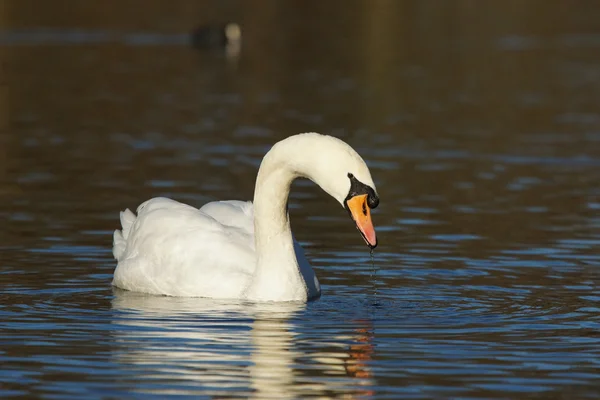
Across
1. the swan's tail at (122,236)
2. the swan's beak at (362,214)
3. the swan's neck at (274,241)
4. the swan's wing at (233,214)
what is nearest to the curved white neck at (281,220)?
the swan's neck at (274,241)

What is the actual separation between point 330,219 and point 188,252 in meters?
4.69

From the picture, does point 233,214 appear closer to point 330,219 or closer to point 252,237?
point 252,237

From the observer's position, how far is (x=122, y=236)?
559 inches

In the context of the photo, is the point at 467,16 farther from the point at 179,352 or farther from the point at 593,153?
the point at 179,352

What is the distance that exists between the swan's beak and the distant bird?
119 feet

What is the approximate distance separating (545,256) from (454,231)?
164cm

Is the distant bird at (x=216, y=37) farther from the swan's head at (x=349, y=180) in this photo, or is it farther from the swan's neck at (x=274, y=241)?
the swan's head at (x=349, y=180)

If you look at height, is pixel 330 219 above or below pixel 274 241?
below

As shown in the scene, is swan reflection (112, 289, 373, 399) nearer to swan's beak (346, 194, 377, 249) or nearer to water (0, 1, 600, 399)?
water (0, 1, 600, 399)

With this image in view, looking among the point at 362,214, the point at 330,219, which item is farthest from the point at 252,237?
the point at 330,219

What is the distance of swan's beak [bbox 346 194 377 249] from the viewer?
11.0m

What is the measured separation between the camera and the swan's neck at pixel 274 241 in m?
11.9

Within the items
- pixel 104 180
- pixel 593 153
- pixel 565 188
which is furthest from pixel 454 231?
pixel 593 153

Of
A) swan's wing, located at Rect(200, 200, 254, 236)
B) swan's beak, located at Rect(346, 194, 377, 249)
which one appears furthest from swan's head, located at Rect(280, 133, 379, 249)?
swan's wing, located at Rect(200, 200, 254, 236)
